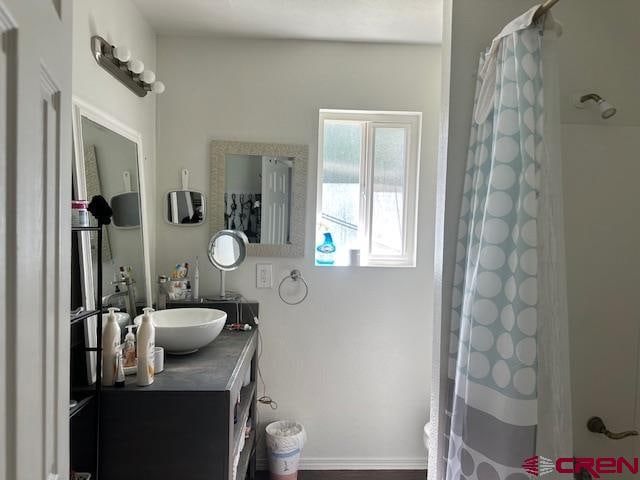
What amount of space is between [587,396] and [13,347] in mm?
1653

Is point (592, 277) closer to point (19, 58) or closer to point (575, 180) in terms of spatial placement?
point (575, 180)

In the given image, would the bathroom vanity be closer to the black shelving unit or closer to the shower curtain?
the black shelving unit

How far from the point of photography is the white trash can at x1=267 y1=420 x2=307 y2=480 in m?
2.16

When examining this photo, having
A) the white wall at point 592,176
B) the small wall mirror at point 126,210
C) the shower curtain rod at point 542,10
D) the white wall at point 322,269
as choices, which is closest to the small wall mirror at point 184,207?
the white wall at point 322,269

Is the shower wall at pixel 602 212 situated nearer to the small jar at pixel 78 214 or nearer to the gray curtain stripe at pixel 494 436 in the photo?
the gray curtain stripe at pixel 494 436

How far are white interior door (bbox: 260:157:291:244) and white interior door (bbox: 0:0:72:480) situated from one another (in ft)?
4.97

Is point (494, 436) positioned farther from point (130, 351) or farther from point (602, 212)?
point (130, 351)

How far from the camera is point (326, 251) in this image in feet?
7.76

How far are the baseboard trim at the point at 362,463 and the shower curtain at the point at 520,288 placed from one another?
1.33 metres

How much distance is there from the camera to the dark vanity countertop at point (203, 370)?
4.43 feet

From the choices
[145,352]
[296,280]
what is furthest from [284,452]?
[145,352]

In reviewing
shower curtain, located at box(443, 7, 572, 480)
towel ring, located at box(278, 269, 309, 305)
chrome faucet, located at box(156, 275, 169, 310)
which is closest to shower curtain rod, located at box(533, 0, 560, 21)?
shower curtain, located at box(443, 7, 572, 480)

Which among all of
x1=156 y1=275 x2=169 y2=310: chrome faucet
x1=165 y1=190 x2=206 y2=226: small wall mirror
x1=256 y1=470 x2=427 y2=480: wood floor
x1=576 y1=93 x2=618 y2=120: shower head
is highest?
x1=576 y1=93 x2=618 y2=120: shower head

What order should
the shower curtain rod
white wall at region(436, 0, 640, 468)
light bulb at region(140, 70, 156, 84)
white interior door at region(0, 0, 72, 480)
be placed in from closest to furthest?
white interior door at region(0, 0, 72, 480) < the shower curtain rod < white wall at region(436, 0, 640, 468) < light bulb at region(140, 70, 156, 84)
